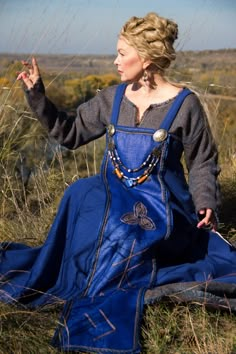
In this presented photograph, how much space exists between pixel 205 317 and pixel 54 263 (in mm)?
726

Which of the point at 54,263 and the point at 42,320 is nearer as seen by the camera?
the point at 42,320

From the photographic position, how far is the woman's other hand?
3334 millimetres

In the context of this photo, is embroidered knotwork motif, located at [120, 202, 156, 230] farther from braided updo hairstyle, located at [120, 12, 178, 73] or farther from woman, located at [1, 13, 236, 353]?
braided updo hairstyle, located at [120, 12, 178, 73]

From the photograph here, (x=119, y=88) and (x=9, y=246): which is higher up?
(x=119, y=88)

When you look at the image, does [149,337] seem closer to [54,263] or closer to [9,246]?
[54,263]

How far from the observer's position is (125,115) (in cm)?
338

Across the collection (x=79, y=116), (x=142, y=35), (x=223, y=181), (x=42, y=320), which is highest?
(x=142, y=35)

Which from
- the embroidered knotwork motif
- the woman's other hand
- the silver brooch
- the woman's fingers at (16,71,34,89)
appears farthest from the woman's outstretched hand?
the woman's other hand

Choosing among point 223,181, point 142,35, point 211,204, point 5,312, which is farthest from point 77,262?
point 223,181

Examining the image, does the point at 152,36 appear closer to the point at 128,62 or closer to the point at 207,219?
the point at 128,62

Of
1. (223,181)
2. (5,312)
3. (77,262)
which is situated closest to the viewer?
(5,312)

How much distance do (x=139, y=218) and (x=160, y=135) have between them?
369 mm

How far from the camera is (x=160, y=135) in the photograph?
3266 millimetres

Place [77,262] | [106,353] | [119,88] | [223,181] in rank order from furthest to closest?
[223,181] < [119,88] < [77,262] < [106,353]
